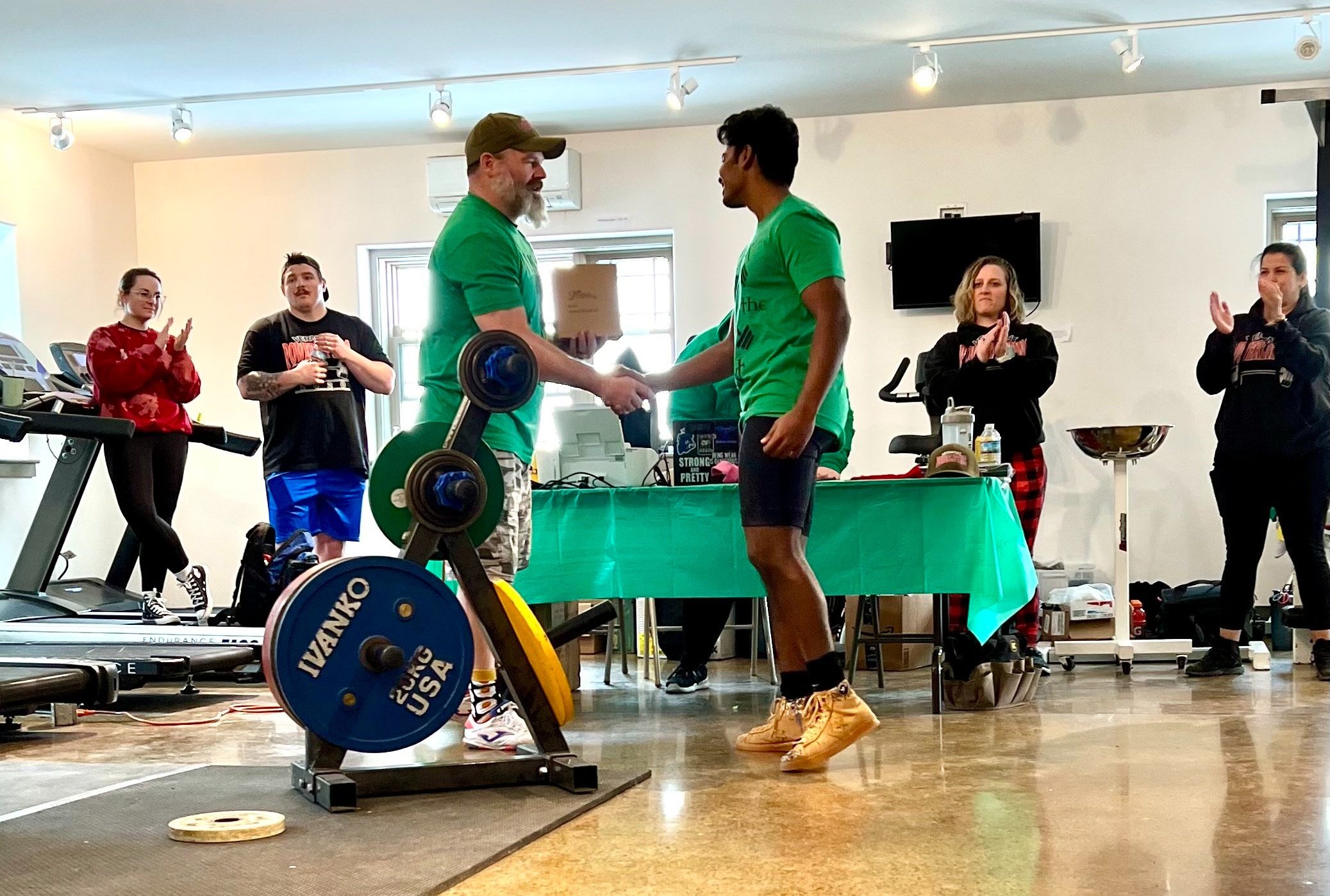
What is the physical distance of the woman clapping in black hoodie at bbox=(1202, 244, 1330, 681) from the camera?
517 cm

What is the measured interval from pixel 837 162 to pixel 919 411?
146cm

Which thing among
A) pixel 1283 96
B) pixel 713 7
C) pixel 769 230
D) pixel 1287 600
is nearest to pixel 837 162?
pixel 713 7

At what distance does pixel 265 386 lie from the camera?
16.9 feet

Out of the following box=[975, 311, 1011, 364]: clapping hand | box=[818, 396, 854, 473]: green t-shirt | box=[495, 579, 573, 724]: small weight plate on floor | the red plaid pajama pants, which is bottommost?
box=[495, 579, 573, 724]: small weight plate on floor

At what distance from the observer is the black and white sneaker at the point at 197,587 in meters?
5.81

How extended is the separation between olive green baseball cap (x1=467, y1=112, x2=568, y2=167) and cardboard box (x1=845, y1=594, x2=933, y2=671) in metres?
2.98

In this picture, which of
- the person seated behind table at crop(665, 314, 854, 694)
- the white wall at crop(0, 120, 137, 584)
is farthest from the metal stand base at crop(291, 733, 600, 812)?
the white wall at crop(0, 120, 137, 584)

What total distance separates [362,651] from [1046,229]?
5713 mm

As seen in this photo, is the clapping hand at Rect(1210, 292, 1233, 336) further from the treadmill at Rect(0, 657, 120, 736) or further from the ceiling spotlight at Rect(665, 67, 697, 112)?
the treadmill at Rect(0, 657, 120, 736)

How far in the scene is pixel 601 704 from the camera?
4.58m

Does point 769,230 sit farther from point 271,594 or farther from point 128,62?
point 128,62

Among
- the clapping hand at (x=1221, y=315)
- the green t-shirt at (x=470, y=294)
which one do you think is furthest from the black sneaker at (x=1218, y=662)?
the green t-shirt at (x=470, y=294)

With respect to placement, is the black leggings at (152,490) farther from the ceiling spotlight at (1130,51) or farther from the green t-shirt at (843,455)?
the ceiling spotlight at (1130,51)

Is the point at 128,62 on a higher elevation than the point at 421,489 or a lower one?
higher
